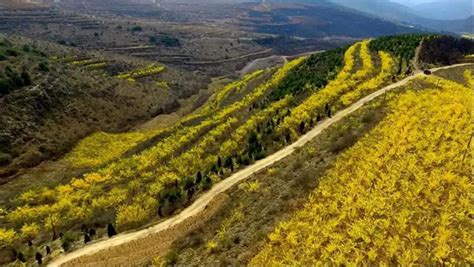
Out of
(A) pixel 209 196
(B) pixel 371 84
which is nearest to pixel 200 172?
(A) pixel 209 196

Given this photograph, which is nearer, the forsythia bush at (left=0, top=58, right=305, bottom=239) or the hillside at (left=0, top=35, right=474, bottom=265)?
the hillside at (left=0, top=35, right=474, bottom=265)

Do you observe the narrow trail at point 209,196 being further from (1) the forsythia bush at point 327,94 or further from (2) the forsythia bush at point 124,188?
(1) the forsythia bush at point 327,94

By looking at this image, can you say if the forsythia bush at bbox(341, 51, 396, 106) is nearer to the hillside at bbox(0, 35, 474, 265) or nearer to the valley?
the hillside at bbox(0, 35, 474, 265)

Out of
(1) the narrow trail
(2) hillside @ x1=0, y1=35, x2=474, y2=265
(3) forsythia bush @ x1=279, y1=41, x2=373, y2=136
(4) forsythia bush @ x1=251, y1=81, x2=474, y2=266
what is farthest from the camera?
(3) forsythia bush @ x1=279, y1=41, x2=373, y2=136

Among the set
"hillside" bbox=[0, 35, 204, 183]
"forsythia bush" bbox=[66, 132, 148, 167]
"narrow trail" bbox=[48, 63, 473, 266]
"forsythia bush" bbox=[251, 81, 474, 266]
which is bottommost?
"forsythia bush" bbox=[66, 132, 148, 167]

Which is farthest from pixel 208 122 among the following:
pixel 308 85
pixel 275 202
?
pixel 275 202

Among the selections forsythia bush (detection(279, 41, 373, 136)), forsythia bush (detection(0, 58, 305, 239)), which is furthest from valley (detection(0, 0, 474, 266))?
forsythia bush (detection(279, 41, 373, 136))
